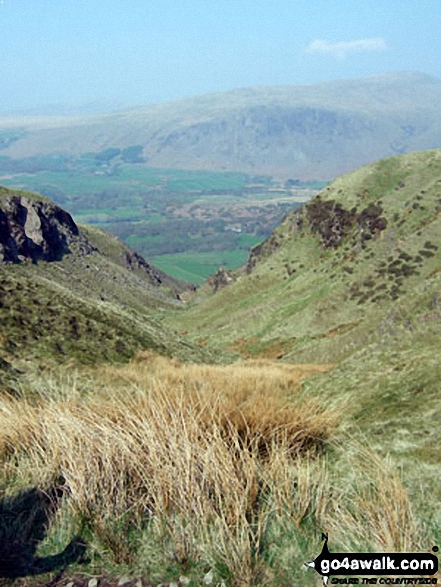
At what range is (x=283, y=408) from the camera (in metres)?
9.79

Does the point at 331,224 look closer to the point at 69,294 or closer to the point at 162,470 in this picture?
the point at 69,294

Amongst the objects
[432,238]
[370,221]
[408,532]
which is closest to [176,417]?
[408,532]

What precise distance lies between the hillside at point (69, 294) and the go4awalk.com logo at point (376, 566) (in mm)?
15190

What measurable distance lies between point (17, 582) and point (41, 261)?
107m

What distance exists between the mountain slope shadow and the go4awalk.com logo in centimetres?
315

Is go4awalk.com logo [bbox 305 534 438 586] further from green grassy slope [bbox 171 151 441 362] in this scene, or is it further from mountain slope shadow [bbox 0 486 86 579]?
green grassy slope [bbox 171 151 441 362]

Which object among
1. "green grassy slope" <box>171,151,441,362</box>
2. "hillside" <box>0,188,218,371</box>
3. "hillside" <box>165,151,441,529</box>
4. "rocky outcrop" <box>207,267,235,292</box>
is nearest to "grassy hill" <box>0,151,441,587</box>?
"hillside" <box>165,151,441,529</box>

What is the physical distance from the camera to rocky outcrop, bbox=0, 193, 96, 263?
334 feet

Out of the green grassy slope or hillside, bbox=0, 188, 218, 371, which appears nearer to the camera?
hillside, bbox=0, 188, 218, 371

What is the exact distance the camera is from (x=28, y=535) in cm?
705

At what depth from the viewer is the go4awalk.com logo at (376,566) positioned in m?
5.55

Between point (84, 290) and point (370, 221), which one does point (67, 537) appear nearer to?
point (370, 221)

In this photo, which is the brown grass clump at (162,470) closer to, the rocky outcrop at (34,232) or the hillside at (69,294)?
the hillside at (69,294)

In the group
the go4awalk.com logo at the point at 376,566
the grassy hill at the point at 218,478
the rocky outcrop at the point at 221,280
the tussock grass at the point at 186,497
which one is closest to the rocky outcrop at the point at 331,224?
the rocky outcrop at the point at 221,280
